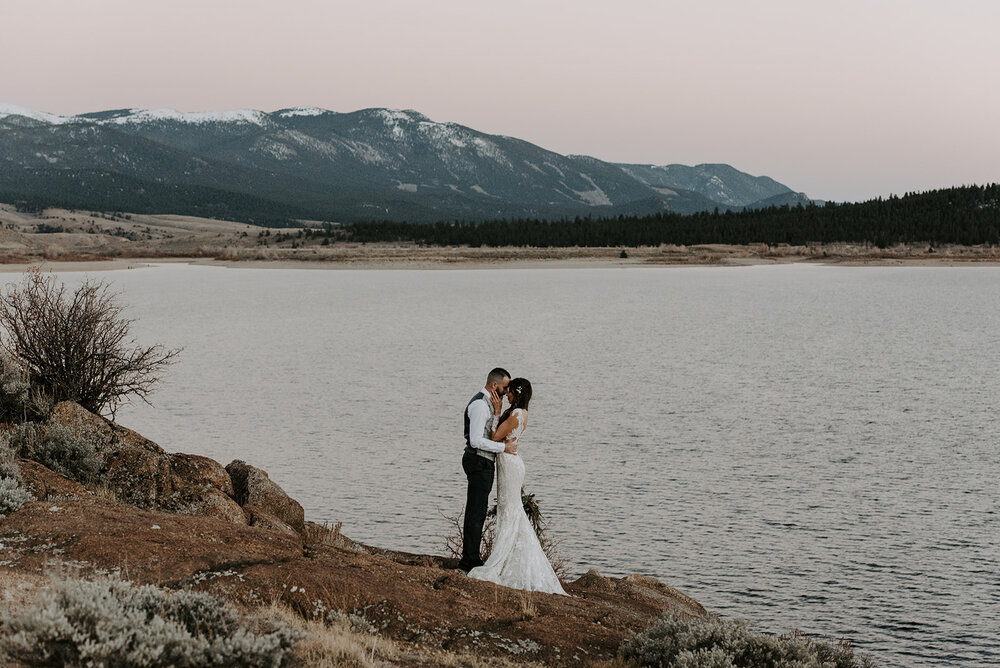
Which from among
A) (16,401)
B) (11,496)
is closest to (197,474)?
(11,496)

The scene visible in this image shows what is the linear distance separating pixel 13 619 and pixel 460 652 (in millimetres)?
3481

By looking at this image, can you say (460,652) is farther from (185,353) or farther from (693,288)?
(693,288)

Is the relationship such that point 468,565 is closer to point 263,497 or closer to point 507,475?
point 507,475

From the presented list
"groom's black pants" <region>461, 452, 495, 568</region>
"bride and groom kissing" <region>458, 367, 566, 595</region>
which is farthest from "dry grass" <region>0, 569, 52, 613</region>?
"groom's black pants" <region>461, 452, 495, 568</region>

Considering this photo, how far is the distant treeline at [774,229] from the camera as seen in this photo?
497 feet

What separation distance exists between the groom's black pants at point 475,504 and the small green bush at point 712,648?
9.52ft

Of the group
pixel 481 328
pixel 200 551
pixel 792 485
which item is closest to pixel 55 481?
pixel 200 551

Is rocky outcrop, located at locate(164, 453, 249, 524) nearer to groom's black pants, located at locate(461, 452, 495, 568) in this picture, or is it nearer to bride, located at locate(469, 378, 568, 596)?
groom's black pants, located at locate(461, 452, 495, 568)

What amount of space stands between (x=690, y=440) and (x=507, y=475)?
12.8 metres

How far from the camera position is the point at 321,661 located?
7.09 m

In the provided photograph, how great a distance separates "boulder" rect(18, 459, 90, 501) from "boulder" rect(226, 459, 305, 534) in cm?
239

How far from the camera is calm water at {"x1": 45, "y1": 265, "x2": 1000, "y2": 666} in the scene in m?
13.8

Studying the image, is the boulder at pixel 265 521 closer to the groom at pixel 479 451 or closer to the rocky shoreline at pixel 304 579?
the rocky shoreline at pixel 304 579

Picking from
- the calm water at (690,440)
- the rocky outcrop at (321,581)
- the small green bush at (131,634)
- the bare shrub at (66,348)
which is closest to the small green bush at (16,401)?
the bare shrub at (66,348)
